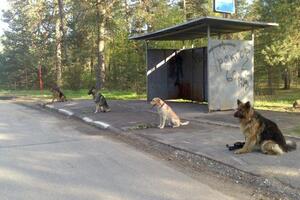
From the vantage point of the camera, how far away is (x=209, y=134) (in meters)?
11.4

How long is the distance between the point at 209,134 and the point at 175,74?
12262 millimetres

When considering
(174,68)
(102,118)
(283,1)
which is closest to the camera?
(102,118)

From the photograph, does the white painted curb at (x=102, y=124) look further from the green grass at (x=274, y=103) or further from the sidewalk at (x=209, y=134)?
the green grass at (x=274, y=103)

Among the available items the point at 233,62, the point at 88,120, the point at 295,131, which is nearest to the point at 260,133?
the point at 295,131

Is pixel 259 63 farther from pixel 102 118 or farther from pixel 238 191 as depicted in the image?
pixel 238 191

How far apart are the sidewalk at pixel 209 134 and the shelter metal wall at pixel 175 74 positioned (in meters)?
3.63

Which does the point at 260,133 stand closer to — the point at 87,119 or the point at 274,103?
the point at 87,119

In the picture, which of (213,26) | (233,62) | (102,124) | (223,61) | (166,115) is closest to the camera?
(166,115)

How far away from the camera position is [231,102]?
57.2ft

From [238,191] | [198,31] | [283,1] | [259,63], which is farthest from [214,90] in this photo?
[259,63]

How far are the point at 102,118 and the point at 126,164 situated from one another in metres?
Answer: 7.78

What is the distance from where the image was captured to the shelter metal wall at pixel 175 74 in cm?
2214

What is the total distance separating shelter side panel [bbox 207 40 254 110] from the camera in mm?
16906

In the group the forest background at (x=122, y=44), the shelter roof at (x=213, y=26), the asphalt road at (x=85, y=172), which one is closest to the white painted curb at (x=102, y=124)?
the asphalt road at (x=85, y=172)
